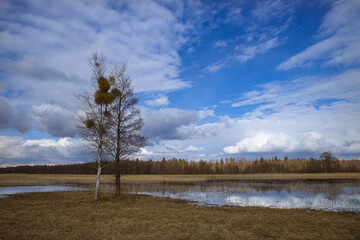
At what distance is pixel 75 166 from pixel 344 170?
153 metres

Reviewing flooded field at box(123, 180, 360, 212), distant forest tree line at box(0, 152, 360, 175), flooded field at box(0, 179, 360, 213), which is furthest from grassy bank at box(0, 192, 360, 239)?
distant forest tree line at box(0, 152, 360, 175)

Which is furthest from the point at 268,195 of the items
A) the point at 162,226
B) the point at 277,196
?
the point at 162,226

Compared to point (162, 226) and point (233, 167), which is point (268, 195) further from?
point (233, 167)

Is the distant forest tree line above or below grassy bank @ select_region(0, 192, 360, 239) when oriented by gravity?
below

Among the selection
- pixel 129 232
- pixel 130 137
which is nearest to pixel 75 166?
pixel 130 137

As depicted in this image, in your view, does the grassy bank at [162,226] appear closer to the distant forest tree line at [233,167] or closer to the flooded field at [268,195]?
the flooded field at [268,195]

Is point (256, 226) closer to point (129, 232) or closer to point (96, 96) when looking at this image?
point (129, 232)

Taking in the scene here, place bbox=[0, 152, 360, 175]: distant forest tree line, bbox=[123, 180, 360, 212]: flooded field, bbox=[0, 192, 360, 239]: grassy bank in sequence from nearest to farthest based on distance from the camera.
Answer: bbox=[0, 192, 360, 239]: grassy bank < bbox=[123, 180, 360, 212]: flooded field < bbox=[0, 152, 360, 175]: distant forest tree line

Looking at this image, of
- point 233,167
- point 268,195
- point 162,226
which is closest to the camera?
point 162,226

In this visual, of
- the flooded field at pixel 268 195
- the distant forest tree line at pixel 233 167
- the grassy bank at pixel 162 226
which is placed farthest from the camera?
the distant forest tree line at pixel 233 167

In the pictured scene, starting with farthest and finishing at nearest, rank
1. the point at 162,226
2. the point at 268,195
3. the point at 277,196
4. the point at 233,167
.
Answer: the point at 233,167
the point at 268,195
the point at 277,196
the point at 162,226

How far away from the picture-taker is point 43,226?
10.7 metres

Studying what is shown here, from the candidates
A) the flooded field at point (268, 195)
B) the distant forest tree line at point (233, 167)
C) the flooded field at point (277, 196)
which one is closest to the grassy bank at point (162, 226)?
the flooded field at point (277, 196)

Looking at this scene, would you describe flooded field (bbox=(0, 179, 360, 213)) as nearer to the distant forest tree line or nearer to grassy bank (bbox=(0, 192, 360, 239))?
grassy bank (bbox=(0, 192, 360, 239))
